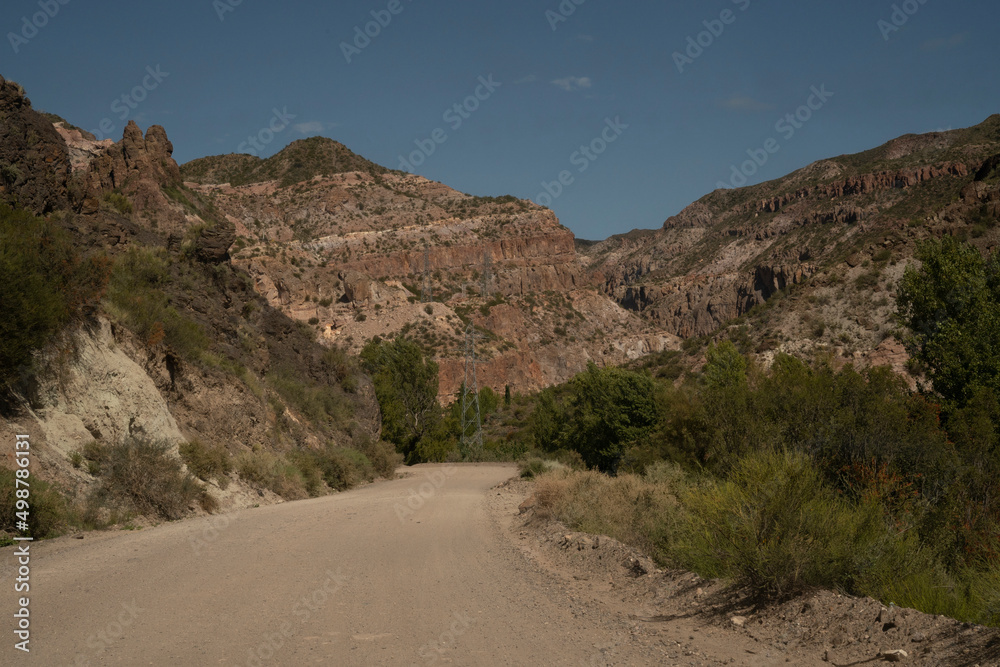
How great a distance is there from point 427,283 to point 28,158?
10202 centimetres

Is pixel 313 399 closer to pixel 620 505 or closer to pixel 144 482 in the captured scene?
pixel 144 482

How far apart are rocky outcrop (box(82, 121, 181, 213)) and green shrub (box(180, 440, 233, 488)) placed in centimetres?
2065

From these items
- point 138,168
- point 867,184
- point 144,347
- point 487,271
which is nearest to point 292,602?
point 144,347

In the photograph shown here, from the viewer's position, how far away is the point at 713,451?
16.1 meters

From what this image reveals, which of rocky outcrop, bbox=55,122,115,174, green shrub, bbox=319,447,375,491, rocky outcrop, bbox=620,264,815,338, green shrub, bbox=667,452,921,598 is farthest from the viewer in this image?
rocky outcrop, bbox=620,264,815,338

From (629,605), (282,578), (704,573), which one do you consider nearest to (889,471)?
(704,573)

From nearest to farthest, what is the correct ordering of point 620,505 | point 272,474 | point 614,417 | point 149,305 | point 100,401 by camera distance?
point 620,505 → point 100,401 → point 149,305 → point 272,474 → point 614,417

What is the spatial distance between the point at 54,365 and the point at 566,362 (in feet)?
348

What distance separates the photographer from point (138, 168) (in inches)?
1404

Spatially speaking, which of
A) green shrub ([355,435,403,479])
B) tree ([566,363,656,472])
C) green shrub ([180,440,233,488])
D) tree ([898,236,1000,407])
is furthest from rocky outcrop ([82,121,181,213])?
tree ([898,236,1000,407])

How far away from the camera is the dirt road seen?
230 inches

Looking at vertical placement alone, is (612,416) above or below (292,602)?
above

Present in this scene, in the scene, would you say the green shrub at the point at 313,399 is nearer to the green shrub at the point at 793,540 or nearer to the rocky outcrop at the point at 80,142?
the green shrub at the point at 793,540

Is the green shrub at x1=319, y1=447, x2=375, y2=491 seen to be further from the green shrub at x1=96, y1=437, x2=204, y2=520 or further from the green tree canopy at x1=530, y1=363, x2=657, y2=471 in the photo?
the green shrub at x1=96, y1=437, x2=204, y2=520
